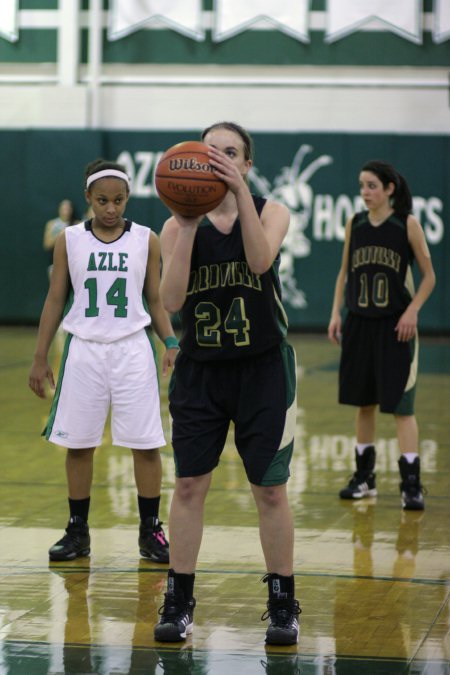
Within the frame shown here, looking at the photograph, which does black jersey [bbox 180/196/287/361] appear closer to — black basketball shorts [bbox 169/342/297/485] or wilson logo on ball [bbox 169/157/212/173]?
black basketball shorts [bbox 169/342/297/485]

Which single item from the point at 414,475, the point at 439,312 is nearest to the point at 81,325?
the point at 414,475

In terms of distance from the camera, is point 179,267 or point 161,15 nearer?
point 179,267

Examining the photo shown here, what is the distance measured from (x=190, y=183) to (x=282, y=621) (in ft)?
5.07

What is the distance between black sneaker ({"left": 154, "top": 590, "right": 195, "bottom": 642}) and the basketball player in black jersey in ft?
8.25

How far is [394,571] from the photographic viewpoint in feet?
17.5

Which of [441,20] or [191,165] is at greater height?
[441,20]

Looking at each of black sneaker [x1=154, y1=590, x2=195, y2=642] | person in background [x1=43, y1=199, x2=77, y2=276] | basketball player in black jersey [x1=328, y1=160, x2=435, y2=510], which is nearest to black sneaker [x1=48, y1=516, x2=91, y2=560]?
black sneaker [x1=154, y1=590, x2=195, y2=642]

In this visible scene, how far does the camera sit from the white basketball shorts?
544 centimetres

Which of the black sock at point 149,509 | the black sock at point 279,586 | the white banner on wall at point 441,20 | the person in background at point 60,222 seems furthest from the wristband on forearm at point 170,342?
the white banner on wall at point 441,20

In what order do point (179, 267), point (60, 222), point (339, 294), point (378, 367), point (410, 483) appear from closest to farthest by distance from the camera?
point (179, 267), point (410, 483), point (378, 367), point (339, 294), point (60, 222)

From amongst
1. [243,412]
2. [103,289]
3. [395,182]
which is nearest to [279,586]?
[243,412]

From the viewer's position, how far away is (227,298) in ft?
14.0

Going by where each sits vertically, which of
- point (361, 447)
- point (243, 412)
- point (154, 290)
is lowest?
point (361, 447)

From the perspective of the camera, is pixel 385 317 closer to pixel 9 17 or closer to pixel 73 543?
pixel 73 543
